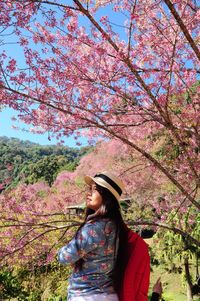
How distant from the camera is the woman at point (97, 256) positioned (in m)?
1.68

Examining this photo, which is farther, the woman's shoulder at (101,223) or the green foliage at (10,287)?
the green foliage at (10,287)

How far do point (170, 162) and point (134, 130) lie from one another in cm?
69

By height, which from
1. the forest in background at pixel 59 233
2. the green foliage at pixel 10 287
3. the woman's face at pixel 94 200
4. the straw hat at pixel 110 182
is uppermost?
the straw hat at pixel 110 182

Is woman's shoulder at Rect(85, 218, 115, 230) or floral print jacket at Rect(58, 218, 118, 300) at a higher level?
woman's shoulder at Rect(85, 218, 115, 230)

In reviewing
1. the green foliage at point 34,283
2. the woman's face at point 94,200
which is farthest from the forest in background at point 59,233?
the woman's face at point 94,200

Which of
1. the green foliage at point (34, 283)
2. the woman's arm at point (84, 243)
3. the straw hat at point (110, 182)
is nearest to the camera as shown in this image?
the woman's arm at point (84, 243)

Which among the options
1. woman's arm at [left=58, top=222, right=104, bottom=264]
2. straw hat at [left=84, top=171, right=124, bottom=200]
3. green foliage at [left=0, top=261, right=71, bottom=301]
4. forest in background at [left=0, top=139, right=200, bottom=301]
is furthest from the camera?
green foliage at [left=0, top=261, right=71, bottom=301]

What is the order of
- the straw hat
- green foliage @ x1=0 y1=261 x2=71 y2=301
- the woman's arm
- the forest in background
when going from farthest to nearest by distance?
1. green foliage @ x1=0 y1=261 x2=71 y2=301
2. the forest in background
3. the straw hat
4. the woman's arm

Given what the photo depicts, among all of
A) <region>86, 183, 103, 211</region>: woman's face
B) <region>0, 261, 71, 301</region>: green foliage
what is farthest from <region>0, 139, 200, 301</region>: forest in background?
<region>86, 183, 103, 211</region>: woman's face

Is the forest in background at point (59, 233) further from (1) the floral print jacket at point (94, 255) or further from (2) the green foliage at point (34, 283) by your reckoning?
(1) the floral print jacket at point (94, 255)

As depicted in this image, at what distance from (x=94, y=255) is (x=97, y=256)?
0.05ft

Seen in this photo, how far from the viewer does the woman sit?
1682mm

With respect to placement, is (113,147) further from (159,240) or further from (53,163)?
(53,163)

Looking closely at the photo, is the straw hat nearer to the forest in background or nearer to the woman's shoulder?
the woman's shoulder
